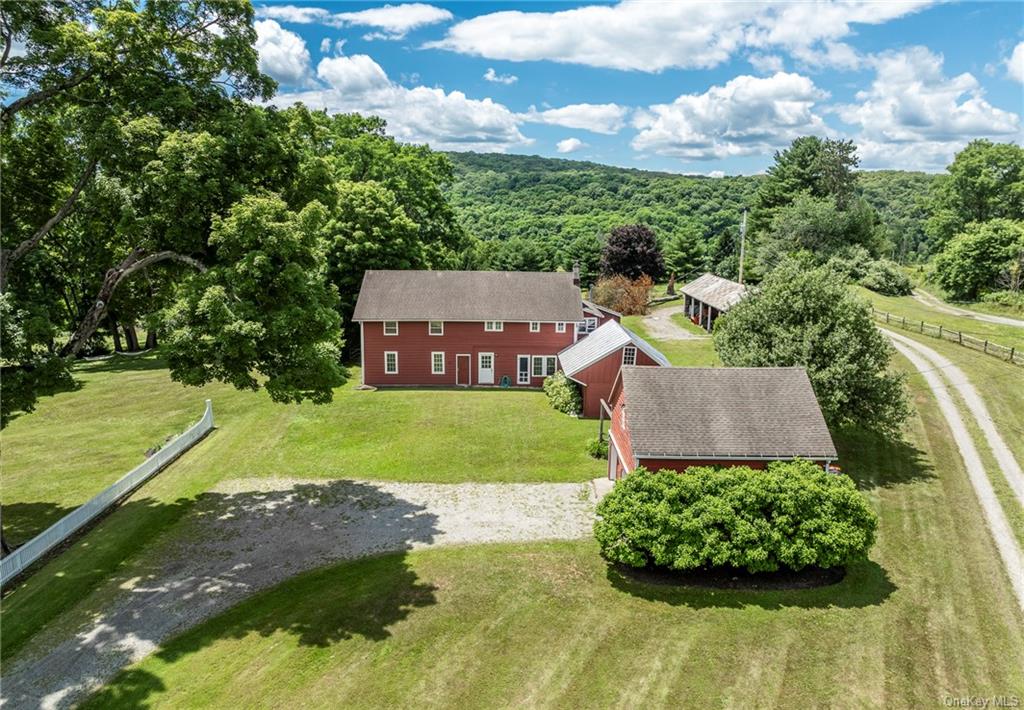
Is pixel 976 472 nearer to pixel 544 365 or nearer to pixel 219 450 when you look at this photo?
pixel 544 365

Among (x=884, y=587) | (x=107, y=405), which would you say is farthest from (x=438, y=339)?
(x=884, y=587)

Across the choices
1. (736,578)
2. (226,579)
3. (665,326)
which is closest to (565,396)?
(736,578)

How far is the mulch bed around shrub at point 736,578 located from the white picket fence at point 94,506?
53.6 ft

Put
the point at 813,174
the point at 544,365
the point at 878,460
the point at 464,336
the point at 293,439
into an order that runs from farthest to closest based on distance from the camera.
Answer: the point at 813,174
the point at 544,365
the point at 464,336
the point at 293,439
the point at 878,460

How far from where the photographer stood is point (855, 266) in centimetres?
5744

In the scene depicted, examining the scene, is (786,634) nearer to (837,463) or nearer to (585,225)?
(837,463)

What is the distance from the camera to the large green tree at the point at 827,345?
23641 mm

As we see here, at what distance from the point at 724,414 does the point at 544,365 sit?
19.3 meters

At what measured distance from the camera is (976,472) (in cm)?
2358

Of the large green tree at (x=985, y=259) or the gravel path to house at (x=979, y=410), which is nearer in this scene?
the gravel path to house at (x=979, y=410)

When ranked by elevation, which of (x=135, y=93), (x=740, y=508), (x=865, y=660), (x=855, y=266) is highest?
(x=135, y=93)

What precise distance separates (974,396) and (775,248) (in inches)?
1135

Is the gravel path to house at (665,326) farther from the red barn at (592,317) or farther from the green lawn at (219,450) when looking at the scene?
the green lawn at (219,450)

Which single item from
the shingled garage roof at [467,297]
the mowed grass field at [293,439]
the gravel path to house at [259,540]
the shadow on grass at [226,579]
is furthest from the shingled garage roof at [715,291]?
the shadow on grass at [226,579]
